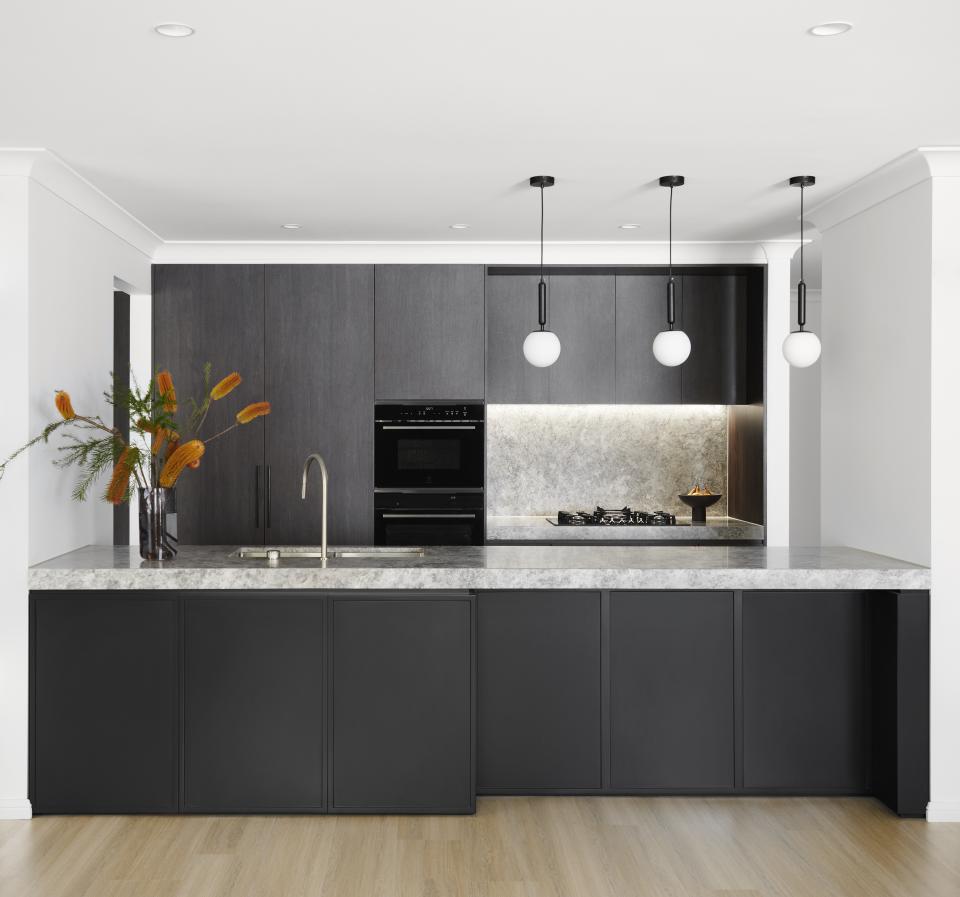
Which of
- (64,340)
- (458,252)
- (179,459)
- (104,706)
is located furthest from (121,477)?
(458,252)

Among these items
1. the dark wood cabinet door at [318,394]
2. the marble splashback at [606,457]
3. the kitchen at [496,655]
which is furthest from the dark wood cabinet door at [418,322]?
the kitchen at [496,655]

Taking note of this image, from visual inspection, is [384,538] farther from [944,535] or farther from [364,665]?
[944,535]

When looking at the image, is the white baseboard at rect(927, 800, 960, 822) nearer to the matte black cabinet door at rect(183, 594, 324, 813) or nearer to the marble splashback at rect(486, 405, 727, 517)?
the matte black cabinet door at rect(183, 594, 324, 813)

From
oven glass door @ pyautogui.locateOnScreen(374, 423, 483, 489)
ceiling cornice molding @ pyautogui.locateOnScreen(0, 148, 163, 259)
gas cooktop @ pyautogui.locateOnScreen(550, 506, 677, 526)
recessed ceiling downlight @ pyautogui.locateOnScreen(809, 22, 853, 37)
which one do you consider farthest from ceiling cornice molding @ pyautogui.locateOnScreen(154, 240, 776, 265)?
recessed ceiling downlight @ pyautogui.locateOnScreen(809, 22, 853, 37)

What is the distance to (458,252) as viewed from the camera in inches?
222

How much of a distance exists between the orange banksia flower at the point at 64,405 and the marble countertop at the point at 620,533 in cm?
265

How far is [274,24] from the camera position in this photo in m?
2.55

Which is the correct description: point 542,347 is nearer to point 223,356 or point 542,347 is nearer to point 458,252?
point 458,252

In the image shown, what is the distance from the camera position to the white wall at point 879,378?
12.6 feet

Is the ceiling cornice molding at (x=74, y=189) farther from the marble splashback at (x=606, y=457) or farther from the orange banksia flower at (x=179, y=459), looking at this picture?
the marble splashback at (x=606, y=457)

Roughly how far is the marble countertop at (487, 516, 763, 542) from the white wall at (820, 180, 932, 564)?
1.13 m

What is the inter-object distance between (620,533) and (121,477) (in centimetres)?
295

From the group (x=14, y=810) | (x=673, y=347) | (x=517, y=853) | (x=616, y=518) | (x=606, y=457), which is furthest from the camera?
(x=606, y=457)

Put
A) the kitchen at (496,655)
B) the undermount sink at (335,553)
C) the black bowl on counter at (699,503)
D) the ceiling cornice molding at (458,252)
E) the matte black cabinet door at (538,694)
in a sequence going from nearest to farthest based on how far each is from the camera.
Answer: the kitchen at (496,655)
the matte black cabinet door at (538,694)
the undermount sink at (335,553)
the ceiling cornice molding at (458,252)
the black bowl on counter at (699,503)
